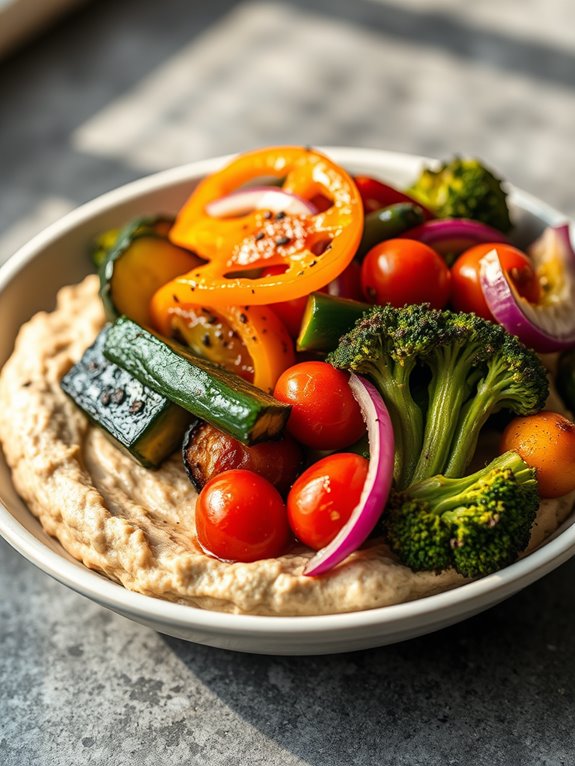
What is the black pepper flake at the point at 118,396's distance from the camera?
9.91ft

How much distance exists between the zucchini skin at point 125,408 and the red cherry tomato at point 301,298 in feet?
1.53

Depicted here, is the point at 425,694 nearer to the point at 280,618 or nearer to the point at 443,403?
the point at 280,618

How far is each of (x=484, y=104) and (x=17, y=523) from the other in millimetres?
4066

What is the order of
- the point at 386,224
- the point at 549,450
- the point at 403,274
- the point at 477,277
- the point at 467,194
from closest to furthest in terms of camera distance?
the point at 549,450 < the point at 403,274 < the point at 477,277 < the point at 386,224 < the point at 467,194

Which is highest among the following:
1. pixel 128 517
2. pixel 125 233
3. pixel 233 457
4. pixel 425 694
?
pixel 125 233

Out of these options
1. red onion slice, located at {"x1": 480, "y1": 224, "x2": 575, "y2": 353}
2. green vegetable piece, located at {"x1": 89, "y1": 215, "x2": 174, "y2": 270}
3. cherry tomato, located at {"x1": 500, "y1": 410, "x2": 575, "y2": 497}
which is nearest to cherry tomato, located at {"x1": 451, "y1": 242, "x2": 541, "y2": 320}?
red onion slice, located at {"x1": 480, "y1": 224, "x2": 575, "y2": 353}

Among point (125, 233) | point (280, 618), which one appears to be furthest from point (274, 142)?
point (280, 618)

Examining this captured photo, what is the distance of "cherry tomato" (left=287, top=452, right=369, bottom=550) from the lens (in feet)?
8.49

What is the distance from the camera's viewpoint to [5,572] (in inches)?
134

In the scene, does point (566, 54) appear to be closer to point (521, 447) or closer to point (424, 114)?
point (424, 114)

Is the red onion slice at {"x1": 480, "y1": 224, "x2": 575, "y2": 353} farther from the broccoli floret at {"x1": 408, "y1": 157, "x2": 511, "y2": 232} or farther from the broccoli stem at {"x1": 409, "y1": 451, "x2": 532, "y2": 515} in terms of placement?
the broccoli stem at {"x1": 409, "y1": 451, "x2": 532, "y2": 515}

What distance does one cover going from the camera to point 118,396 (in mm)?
3031

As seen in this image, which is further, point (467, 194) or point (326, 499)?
point (467, 194)

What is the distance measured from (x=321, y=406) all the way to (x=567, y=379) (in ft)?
3.17
